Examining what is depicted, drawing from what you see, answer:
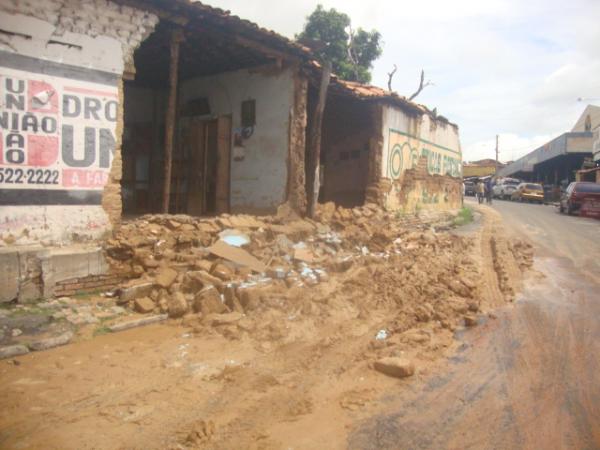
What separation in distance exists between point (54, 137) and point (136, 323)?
2.73m

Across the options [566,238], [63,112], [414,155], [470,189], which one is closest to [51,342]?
[63,112]

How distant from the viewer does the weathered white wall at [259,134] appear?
9258mm

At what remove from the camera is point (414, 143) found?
1311cm

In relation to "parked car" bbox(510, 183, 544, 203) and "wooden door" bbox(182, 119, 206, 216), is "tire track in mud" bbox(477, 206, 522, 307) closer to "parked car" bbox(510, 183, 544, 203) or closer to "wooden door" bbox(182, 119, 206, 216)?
"wooden door" bbox(182, 119, 206, 216)

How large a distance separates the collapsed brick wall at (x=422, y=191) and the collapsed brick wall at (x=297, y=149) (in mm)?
3374

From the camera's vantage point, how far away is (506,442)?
3096 millimetres

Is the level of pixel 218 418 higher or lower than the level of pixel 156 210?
lower

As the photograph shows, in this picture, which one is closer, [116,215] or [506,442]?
[506,442]

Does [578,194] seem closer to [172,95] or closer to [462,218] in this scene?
[462,218]

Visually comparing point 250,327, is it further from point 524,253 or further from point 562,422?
point 524,253

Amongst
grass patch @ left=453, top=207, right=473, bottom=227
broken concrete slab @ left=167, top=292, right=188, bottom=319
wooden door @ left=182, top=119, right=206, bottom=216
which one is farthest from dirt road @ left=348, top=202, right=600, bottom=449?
grass patch @ left=453, top=207, right=473, bottom=227

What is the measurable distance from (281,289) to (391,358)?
2.22 meters

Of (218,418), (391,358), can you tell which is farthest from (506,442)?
(218,418)

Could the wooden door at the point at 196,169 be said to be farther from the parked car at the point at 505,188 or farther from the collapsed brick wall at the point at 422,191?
the parked car at the point at 505,188
